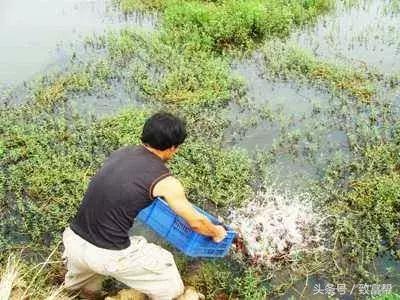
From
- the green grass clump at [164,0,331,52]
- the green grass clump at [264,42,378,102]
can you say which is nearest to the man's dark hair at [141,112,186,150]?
the green grass clump at [264,42,378,102]

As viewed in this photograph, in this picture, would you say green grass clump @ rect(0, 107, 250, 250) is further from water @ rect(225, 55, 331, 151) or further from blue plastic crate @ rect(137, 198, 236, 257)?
blue plastic crate @ rect(137, 198, 236, 257)

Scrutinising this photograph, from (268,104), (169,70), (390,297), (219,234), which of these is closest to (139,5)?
(169,70)

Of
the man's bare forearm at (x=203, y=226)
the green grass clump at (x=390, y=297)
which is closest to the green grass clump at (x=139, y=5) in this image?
the man's bare forearm at (x=203, y=226)

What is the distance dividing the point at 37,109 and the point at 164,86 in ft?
6.09

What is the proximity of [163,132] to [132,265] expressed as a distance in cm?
108

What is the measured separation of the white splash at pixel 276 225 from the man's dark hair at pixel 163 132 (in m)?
1.82

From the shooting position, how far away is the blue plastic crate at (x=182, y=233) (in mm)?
4645

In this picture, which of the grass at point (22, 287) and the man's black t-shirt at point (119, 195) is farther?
the grass at point (22, 287)

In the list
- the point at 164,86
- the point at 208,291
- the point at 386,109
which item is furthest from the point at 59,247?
the point at 386,109

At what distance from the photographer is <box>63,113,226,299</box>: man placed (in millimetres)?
4039

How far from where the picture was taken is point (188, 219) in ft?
13.5

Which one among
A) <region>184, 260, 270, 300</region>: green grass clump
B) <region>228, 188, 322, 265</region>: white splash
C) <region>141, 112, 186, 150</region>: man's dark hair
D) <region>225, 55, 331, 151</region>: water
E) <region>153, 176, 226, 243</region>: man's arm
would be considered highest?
<region>141, 112, 186, 150</region>: man's dark hair

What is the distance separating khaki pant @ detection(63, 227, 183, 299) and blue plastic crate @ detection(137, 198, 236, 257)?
270 mm

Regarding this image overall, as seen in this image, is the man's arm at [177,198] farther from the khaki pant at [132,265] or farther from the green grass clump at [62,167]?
the green grass clump at [62,167]
